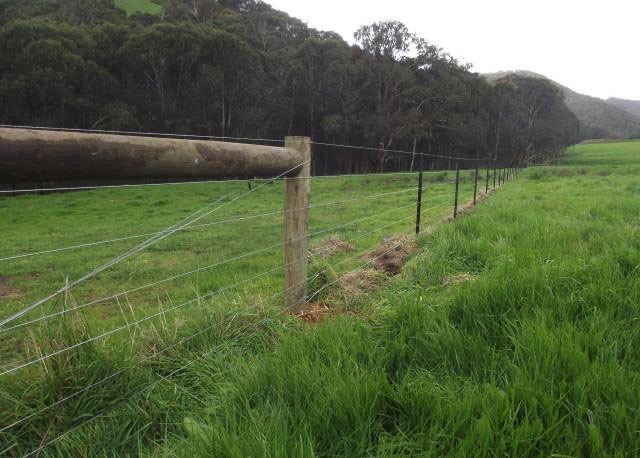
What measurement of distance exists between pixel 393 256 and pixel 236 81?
34.6 meters

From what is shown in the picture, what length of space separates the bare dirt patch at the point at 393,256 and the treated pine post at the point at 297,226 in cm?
152

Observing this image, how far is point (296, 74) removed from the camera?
1756 inches

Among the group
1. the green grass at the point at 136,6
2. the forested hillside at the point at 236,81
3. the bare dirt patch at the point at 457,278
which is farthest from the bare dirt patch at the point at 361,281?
the green grass at the point at 136,6

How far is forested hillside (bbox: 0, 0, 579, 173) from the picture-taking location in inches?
1214

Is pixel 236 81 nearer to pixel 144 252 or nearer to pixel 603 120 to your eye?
pixel 144 252

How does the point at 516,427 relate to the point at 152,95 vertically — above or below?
below

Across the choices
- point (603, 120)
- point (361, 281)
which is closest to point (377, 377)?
point (361, 281)

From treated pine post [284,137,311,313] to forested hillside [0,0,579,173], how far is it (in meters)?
32.8

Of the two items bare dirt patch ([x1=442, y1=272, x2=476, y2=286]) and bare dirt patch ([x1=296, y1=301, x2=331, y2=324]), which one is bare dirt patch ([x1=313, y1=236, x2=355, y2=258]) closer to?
bare dirt patch ([x1=296, y1=301, x2=331, y2=324])

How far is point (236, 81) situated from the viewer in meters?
36.1

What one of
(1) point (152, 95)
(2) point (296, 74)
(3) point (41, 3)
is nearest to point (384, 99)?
(2) point (296, 74)

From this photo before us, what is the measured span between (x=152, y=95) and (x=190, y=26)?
24.0 ft

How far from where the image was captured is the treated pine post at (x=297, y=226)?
328cm

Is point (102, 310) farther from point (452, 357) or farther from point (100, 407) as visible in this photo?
point (452, 357)
